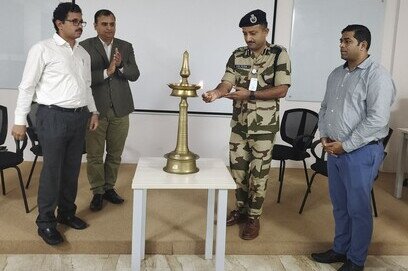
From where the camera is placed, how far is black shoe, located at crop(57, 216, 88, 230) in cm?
289

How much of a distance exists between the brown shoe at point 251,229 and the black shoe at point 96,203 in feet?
3.58

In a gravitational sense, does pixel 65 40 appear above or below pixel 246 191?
above

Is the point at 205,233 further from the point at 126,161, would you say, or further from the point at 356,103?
the point at 126,161

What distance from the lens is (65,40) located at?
2.61 meters

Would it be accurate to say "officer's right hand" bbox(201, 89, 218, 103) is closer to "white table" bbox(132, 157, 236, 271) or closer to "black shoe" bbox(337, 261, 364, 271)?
"white table" bbox(132, 157, 236, 271)

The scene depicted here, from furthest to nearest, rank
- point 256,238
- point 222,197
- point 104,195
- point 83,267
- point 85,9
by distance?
point 85,9, point 104,195, point 256,238, point 83,267, point 222,197

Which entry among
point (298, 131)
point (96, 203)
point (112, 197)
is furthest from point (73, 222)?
point (298, 131)

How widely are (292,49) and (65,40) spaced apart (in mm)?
2644

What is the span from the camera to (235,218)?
121 inches

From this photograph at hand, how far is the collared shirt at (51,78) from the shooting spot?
2.51 meters

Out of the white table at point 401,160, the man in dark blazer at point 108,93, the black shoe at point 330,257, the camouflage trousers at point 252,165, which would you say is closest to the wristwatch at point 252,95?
the camouflage trousers at point 252,165

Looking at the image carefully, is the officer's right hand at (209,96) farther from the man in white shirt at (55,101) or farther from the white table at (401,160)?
the white table at (401,160)

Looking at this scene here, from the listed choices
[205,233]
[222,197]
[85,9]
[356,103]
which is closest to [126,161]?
[85,9]

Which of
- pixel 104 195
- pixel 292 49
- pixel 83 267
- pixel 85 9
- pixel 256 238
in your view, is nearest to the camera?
pixel 83 267
